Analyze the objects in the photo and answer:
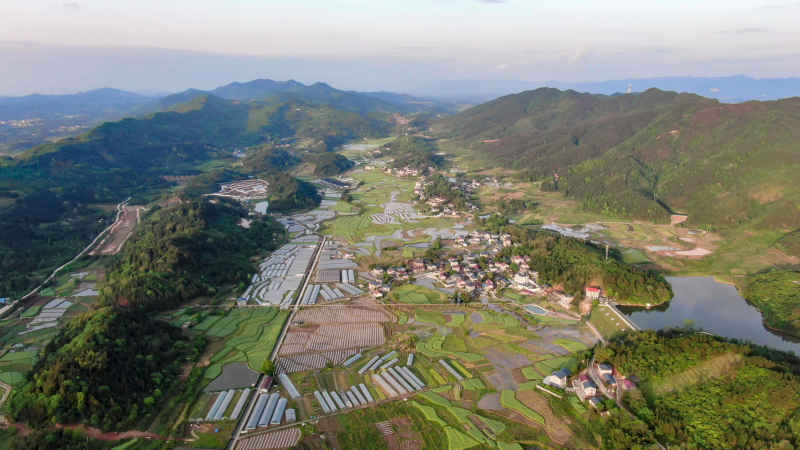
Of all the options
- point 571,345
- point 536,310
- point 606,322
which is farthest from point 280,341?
point 606,322

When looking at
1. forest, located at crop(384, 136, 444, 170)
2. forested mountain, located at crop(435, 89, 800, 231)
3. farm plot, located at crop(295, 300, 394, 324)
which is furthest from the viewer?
forest, located at crop(384, 136, 444, 170)

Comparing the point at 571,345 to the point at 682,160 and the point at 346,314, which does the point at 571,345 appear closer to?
the point at 346,314

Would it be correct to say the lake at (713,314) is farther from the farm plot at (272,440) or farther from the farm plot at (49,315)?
the farm plot at (49,315)

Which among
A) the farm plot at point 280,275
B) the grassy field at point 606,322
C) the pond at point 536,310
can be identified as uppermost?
the grassy field at point 606,322

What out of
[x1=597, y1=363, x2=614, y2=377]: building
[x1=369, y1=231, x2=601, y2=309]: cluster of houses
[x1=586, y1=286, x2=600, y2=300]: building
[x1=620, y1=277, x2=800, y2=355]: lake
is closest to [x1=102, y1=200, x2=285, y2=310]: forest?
[x1=369, y1=231, x2=601, y2=309]: cluster of houses

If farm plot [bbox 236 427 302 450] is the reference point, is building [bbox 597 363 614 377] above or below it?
above

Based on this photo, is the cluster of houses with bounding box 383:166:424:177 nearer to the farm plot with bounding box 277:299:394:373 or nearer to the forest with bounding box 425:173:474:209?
the forest with bounding box 425:173:474:209

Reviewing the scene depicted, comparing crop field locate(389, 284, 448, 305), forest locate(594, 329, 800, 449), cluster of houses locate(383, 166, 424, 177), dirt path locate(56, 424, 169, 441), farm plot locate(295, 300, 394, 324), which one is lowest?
cluster of houses locate(383, 166, 424, 177)

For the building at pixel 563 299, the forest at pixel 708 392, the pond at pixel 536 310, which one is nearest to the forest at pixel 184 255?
the pond at pixel 536 310
